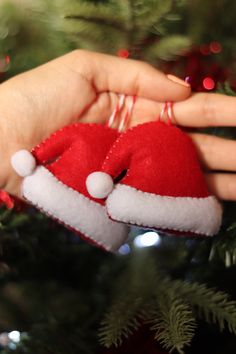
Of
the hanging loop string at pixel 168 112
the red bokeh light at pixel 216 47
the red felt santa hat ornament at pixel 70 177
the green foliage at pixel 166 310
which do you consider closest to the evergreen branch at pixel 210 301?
the green foliage at pixel 166 310

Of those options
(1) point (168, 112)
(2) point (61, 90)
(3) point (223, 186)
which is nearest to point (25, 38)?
(2) point (61, 90)

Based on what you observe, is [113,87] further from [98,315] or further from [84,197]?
[98,315]

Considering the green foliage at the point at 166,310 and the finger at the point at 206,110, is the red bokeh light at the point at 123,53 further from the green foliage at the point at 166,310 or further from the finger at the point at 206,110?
the green foliage at the point at 166,310

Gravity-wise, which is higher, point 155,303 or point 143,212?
point 143,212

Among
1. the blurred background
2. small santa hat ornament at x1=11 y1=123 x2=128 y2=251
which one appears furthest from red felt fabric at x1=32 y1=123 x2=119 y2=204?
the blurred background

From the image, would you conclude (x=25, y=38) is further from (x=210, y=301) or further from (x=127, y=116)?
(x=210, y=301)

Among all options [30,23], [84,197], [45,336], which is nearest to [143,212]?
[84,197]
